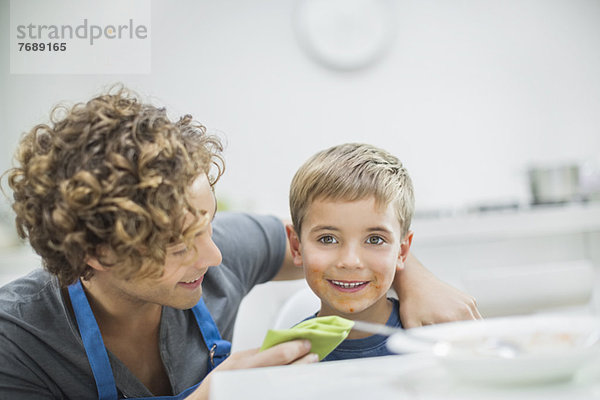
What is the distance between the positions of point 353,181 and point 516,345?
51cm

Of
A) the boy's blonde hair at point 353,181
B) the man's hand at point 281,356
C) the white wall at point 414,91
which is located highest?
the white wall at point 414,91

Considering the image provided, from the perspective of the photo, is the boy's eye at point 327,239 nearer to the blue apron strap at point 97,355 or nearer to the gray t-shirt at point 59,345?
the gray t-shirt at point 59,345

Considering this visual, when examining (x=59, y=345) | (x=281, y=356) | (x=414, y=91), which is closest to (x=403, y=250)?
(x=281, y=356)

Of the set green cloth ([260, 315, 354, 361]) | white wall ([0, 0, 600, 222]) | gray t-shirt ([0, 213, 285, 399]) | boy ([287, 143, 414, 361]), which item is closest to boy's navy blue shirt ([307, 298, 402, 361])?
boy ([287, 143, 414, 361])

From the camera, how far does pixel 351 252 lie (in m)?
1.02

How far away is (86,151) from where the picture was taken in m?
0.79

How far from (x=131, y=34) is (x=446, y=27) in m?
1.91

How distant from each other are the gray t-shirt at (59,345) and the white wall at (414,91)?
4.67ft

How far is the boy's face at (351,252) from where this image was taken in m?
1.03

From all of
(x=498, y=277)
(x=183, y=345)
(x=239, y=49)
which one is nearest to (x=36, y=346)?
(x=183, y=345)

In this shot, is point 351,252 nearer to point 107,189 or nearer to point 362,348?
point 362,348

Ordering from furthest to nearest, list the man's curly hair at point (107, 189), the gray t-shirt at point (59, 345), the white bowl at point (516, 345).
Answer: the gray t-shirt at point (59, 345), the man's curly hair at point (107, 189), the white bowl at point (516, 345)

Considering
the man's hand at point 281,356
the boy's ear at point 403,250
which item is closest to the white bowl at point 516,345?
the man's hand at point 281,356

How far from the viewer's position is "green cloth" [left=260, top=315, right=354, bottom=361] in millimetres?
668
